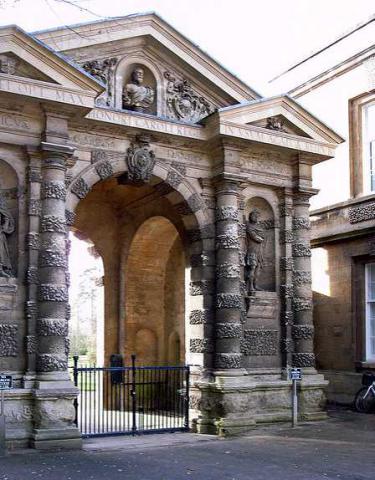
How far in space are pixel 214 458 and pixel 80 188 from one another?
17.9ft

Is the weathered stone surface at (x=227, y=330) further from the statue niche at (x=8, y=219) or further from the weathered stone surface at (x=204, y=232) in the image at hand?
the statue niche at (x=8, y=219)

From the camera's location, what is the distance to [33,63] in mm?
12195

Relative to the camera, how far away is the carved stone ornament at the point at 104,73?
1379 cm

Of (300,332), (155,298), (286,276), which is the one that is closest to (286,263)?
(286,276)

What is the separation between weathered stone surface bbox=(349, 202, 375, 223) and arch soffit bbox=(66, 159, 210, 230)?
499 cm

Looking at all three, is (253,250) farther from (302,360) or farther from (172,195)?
(302,360)

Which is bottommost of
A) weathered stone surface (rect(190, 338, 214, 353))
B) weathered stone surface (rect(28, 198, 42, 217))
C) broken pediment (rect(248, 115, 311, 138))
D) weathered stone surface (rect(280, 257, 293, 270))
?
weathered stone surface (rect(190, 338, 214, 353))

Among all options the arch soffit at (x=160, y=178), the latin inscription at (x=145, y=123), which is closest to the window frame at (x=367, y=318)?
the arch soffit at (x=160, y=178)

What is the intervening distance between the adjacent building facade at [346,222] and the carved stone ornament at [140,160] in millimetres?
5988

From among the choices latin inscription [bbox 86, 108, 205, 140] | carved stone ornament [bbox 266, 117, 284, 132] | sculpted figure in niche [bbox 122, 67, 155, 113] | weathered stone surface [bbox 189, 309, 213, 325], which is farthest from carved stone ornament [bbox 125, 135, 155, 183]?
weathered stone surface [bbox 189, 309, 213, 325]

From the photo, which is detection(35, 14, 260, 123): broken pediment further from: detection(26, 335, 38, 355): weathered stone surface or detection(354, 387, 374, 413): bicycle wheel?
detection(354, 387, 374, 413): bicycle wheel

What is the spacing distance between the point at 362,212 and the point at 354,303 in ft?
7.57

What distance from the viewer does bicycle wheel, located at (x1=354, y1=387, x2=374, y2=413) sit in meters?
16.8

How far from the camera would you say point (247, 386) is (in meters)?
14.0
